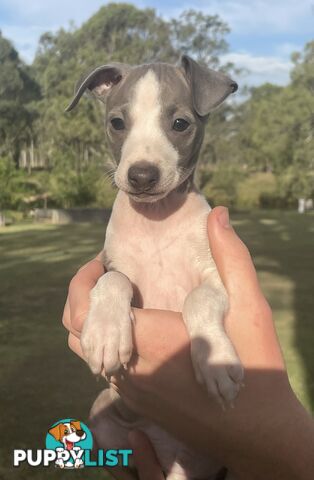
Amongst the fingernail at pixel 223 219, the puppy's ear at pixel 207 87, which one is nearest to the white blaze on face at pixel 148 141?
the puppy's ear at pixel 207 87

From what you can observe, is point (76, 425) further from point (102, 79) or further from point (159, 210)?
point (102, 79)

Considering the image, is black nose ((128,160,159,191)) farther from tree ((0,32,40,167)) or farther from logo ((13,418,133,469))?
tree ((0,32,40,167))

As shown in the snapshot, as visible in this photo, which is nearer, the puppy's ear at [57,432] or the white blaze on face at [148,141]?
the white blaze on face at [148,141]

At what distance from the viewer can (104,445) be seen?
3.75 metres

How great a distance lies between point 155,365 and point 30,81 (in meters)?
62.0

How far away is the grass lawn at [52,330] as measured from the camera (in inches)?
269

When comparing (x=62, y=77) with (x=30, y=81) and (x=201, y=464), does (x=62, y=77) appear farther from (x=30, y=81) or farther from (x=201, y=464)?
(x=201, y=464)

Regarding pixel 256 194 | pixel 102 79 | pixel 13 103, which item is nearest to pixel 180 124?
pixel 102 79

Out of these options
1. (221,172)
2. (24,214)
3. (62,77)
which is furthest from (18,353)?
(62,77)

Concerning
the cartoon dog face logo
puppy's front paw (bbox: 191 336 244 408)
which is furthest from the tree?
puppy's front paw (bbox: 191 336 244 408)

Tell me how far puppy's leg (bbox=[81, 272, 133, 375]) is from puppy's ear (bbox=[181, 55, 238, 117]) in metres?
1.29

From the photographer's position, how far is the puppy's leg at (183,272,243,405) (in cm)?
291

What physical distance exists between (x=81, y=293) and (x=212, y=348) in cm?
91

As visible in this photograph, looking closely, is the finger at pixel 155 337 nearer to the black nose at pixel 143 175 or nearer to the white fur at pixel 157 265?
the white fur at pixel 157 265
